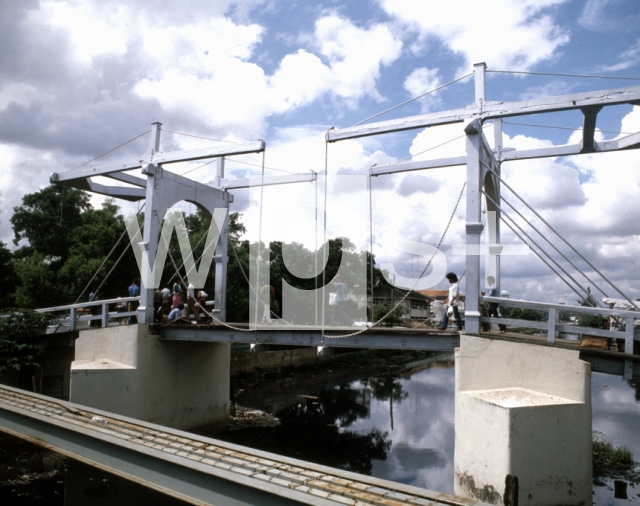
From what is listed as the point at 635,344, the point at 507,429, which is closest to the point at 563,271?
the point at 635,344

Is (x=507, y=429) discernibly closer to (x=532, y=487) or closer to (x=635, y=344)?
(x=532, y=487)

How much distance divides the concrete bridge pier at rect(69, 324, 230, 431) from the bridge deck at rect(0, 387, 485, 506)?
2.83m

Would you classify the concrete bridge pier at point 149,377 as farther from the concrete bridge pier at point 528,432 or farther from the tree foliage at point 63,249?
the concrete bridge pier at point 528,432

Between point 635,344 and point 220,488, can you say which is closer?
point 220,488

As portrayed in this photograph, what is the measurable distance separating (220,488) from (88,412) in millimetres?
3328

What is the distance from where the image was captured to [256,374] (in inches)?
941

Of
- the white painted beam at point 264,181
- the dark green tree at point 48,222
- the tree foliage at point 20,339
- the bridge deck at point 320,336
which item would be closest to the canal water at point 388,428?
the bridge deck at point 320,336

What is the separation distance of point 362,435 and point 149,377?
659cm

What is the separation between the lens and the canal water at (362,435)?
8.90 metres

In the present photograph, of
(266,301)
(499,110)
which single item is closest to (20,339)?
(266,301)

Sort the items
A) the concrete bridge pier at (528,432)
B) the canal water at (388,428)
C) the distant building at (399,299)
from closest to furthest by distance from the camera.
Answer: the concrete bridge pier at (528,432)
the canal water at (388,428)
the distant building at (399,299)

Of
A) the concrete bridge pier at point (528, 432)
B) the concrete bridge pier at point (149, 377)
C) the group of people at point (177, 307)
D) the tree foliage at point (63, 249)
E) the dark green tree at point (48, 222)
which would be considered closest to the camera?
the concrete bridge pier at point (528, 432)

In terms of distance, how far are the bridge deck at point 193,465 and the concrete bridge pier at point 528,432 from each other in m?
2.11

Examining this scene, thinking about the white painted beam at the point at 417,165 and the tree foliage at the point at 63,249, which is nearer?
the white painted beam at the point at 417,165
